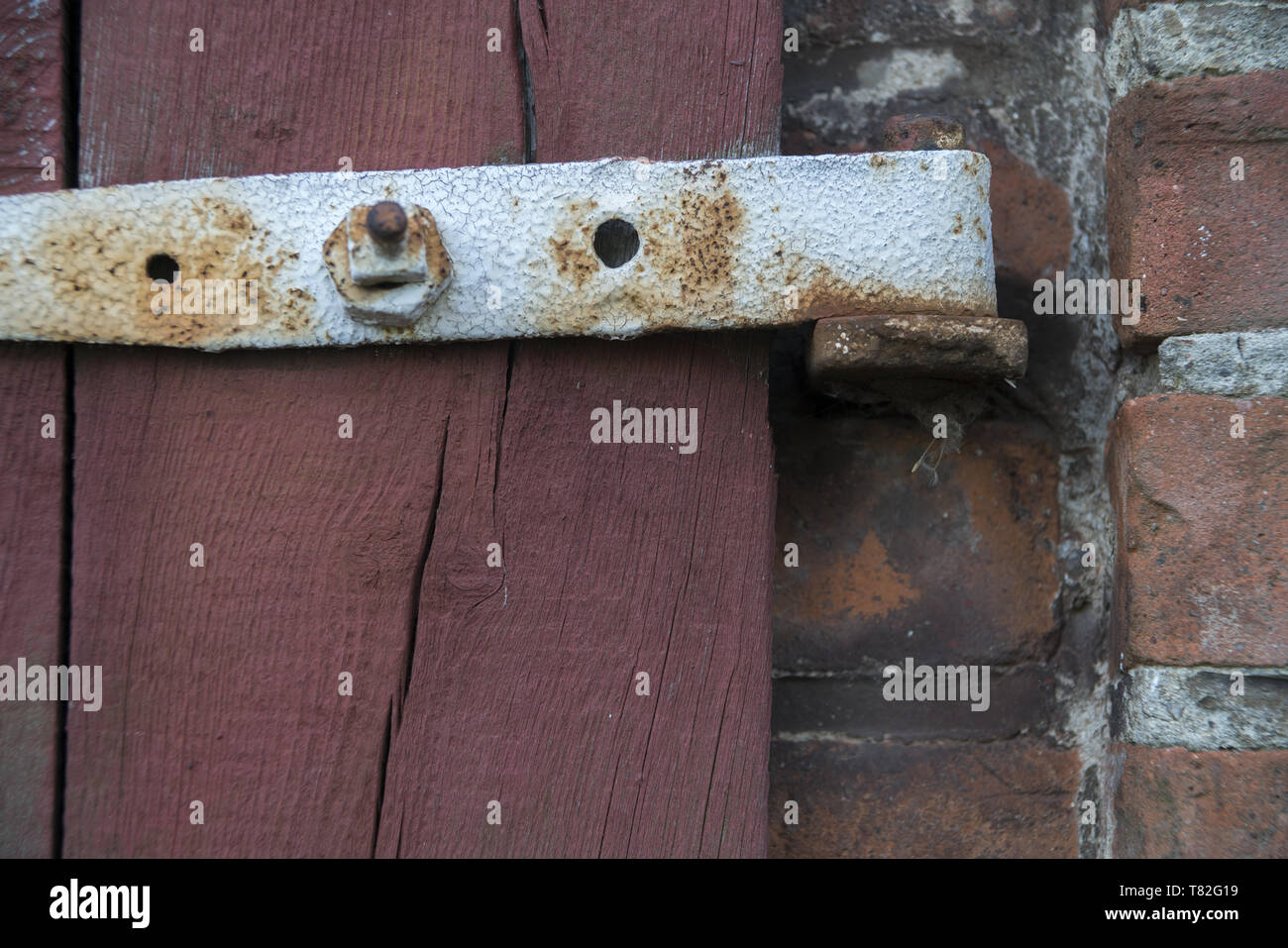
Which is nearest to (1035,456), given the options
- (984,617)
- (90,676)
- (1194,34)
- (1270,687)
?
(984,617)

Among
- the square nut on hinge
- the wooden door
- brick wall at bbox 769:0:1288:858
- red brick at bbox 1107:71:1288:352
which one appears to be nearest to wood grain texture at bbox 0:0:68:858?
the wooden door

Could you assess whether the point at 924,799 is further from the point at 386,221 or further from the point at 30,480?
the point at 30,480

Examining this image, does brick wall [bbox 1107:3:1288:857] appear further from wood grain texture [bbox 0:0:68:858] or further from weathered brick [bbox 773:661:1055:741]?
wood grain texture [bbox 0:0:68:858]

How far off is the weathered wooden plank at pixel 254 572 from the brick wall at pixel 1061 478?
392 mm

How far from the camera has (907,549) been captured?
105 cm

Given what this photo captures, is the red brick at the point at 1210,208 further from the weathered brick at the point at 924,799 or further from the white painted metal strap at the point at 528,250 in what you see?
the weathered brick at the point at 924,799

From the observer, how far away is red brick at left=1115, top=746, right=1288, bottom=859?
0.89 metres

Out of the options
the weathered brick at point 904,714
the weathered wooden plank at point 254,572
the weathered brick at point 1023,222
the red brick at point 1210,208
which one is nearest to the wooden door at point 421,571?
the weathered wooden plank at point 254,572

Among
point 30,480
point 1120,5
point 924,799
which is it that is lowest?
point 924,799

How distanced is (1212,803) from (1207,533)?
0.25m

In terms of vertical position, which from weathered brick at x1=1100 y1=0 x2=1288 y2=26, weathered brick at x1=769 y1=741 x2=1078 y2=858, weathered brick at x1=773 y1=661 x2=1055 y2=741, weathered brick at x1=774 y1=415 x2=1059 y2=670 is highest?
weathered brick at x1=1100 y1=0 x2=1288 y2=26

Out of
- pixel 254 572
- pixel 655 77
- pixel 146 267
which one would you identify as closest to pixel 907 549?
pixel 655 77

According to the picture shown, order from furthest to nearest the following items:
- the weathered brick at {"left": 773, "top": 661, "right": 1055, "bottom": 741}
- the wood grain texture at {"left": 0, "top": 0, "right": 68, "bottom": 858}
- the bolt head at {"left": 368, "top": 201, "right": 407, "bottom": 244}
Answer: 1. the weathered brick at {"left": 773, "top": 661, "right": 1055, "bottom": 741}
2. the wood grain texture at {"left": 0, "top": 0, "right": 68, "bottom": 858}
3. the bolt head at {"left": 368, "top": 201, "right": 407, "bottom": 244}

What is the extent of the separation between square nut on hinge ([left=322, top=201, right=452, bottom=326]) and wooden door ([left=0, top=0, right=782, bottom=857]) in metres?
0.07
